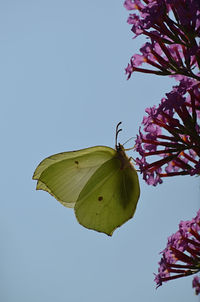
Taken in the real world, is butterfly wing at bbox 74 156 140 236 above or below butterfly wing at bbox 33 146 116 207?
below

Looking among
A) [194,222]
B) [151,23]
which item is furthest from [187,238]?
[151,23]

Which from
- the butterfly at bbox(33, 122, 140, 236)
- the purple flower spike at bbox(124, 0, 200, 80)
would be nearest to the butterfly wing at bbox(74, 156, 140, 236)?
the butterfly at bbox(33, 122, 140, 236)

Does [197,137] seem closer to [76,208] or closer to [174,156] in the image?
[174,156]

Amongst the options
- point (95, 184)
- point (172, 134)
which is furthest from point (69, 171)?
point (172, 134)

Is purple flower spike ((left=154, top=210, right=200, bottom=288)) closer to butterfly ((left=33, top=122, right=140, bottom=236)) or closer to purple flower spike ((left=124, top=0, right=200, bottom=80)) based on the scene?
butterfly ((left=33, top=122, right=140, bottom=236))

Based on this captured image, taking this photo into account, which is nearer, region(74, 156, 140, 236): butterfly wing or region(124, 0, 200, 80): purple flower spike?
region(124, 0, 200, 80): purple flower spike

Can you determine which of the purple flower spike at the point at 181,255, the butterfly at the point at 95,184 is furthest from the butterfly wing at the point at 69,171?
the purple flower spike at the point at 181,255
